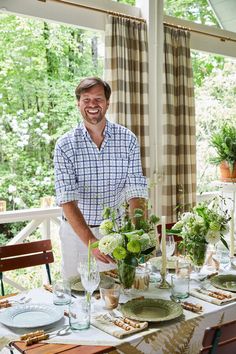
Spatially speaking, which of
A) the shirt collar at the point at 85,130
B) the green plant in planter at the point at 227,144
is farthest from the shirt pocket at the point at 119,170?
the green plant in planter at the point at 227,144

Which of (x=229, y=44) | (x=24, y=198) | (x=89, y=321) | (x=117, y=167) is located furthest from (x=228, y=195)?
(x=89, y=321)

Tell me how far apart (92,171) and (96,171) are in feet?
0.07

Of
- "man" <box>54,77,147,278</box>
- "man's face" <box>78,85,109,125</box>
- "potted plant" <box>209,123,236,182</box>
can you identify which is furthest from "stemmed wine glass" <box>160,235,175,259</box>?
"potted plant" <box>209,123,236,182</box>

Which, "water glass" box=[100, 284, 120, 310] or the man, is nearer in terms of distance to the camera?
"water glass" box=[100, 284, 120, 310]

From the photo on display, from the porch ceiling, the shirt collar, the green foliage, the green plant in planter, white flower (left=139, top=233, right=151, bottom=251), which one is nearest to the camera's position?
white flower (left=139, top=233, right=151, bottom=251)

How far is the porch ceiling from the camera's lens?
4832mm

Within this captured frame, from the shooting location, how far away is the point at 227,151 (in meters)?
4.46

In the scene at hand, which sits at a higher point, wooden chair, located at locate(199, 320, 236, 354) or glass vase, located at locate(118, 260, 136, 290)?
glass vase, located at locate(118, 260, 136, 290)

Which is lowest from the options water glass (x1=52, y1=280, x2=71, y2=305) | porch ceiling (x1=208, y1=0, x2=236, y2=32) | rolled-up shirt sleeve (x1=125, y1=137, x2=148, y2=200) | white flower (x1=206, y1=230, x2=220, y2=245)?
water glass (x1=52, y1=280, x2=71, y2=305)

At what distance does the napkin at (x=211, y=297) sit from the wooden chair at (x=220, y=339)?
1.43 ft

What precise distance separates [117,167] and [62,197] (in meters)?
0.36

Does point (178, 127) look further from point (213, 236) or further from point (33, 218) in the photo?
point (213, 236)

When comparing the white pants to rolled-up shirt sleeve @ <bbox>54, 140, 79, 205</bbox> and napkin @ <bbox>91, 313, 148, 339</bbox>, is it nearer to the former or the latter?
rolled-up shirt sleeve @ <bbox>54, 140, 79, 205</bbox>

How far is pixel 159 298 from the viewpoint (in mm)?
1941
